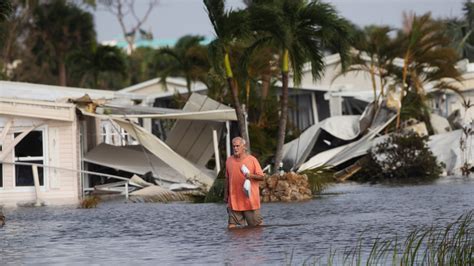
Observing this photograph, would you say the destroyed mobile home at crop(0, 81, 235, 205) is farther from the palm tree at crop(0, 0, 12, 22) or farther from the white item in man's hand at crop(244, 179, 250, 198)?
the white item in man's hand at crop(244, 179, 250, 198)

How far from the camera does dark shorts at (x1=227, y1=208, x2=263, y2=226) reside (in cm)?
1878

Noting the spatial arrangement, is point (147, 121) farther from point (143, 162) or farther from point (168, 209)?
point (168, 209)

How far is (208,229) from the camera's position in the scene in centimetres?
2002

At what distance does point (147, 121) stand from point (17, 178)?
50.6 feet

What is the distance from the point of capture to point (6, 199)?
31.9m

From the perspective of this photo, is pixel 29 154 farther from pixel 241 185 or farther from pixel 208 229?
pixel 241 185

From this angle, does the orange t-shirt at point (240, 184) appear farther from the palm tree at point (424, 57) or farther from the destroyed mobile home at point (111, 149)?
the palm tree at point (424, 57)

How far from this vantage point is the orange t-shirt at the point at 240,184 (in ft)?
59.7

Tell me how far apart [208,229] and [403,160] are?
2058cm

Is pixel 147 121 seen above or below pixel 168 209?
above

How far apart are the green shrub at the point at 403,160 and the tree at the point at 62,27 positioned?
32.0 m

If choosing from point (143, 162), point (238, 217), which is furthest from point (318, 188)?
point (238, 217)

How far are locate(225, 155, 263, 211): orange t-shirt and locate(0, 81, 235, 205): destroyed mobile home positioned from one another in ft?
38.7

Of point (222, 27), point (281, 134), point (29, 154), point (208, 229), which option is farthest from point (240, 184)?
point (29, 154)
